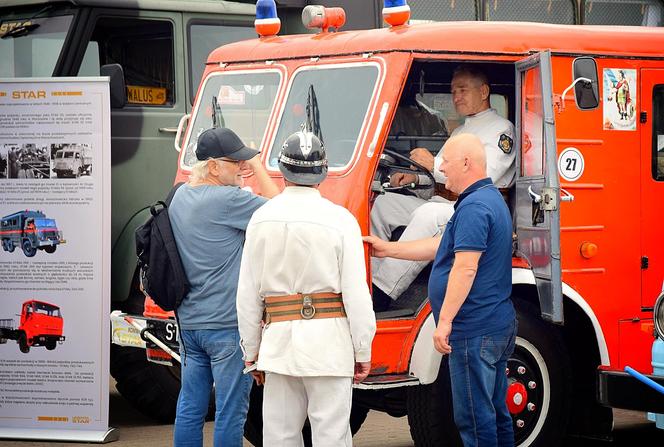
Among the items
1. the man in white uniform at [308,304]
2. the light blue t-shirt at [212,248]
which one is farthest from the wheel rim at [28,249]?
the man in white uniform at [308,304]

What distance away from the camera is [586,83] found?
7.94 m

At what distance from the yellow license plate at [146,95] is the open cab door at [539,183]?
135 inches

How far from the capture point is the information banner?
934 centimetres

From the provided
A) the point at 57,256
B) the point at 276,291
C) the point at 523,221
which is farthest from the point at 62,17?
the point at 276,291

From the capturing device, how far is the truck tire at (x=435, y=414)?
25.5 feet

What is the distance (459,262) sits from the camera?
6.89 metres

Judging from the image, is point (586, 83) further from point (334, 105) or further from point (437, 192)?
point (334, 105)

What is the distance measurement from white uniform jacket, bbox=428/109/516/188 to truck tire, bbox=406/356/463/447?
112 cm

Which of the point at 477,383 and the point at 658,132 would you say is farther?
the point at 658,132

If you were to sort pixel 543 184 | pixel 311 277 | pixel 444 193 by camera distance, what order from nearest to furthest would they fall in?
pixel 311 277 → pixel 543 184 → pixel 444 193

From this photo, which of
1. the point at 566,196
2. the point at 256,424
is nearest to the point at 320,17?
the point at 566,196

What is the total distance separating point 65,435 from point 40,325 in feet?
2.43

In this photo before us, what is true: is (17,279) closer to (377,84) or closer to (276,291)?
(377,84)

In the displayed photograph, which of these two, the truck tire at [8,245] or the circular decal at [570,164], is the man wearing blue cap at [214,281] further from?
the truck tire at [8,245]
